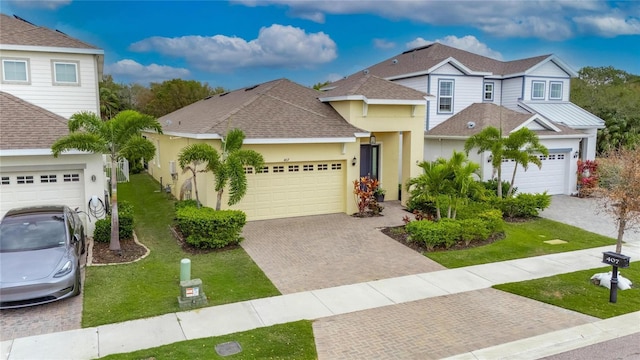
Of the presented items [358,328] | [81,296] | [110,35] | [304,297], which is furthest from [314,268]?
[110,35]

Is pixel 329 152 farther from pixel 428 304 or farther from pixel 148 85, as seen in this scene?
pixel 148 85

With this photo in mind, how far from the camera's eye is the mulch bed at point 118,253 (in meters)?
11.0

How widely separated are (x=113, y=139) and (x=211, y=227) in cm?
344

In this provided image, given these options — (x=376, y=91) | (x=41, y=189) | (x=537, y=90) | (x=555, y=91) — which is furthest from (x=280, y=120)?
(x=555, y=91)

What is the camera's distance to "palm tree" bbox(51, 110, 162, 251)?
424 inches

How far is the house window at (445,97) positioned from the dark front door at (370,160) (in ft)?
18.3

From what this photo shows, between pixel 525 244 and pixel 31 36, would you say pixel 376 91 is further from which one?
pixel 31 36

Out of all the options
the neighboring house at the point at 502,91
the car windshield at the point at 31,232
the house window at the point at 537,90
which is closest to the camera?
the car windshield at the point at 31,232

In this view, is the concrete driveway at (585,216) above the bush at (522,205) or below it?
below

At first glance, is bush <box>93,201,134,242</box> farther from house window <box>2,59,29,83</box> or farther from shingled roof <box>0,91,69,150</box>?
house window <box>2,59,29,83</box>

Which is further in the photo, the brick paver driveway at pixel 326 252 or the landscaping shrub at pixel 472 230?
the landscaping shrub at pixel 472 230

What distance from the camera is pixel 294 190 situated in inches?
632

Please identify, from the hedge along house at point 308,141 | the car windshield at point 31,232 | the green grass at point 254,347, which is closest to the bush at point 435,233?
the hedge along house at point 308,141

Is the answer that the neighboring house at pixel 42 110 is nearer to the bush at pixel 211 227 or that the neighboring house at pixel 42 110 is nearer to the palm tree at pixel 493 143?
the bush at pixel 211 227
